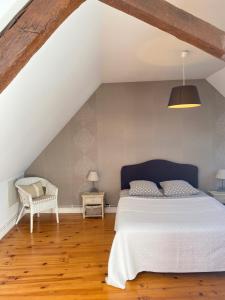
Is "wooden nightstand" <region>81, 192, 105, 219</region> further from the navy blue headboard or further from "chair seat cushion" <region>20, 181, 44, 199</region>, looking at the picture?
"chair seat cushion" <region>20, 181, 44, 199</region>

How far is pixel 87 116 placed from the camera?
4555mm

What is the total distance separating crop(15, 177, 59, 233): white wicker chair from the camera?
12.5 ft

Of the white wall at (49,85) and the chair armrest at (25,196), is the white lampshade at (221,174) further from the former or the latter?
the chair armrest at (25,196)

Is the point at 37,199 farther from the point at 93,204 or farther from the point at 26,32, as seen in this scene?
the point at 26,32

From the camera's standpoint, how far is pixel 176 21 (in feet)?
4.34

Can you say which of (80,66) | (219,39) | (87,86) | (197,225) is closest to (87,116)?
(87,86)

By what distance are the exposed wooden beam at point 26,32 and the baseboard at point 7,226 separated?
3062 millimetres

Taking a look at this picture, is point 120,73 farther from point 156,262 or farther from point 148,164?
point 156,262

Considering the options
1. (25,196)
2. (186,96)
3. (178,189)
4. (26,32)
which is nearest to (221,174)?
(178,189)

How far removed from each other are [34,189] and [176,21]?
3.54 metres

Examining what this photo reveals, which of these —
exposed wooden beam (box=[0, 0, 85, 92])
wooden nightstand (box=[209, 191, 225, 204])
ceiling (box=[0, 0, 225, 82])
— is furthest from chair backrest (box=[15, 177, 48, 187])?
exposed wooden beam (box=[0, 0, 85, 92])

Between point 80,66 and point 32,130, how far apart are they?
3.35ft

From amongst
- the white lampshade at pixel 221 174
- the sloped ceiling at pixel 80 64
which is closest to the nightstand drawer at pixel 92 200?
the sloped ceiling at pixel 80 64

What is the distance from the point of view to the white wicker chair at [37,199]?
3.82 m
